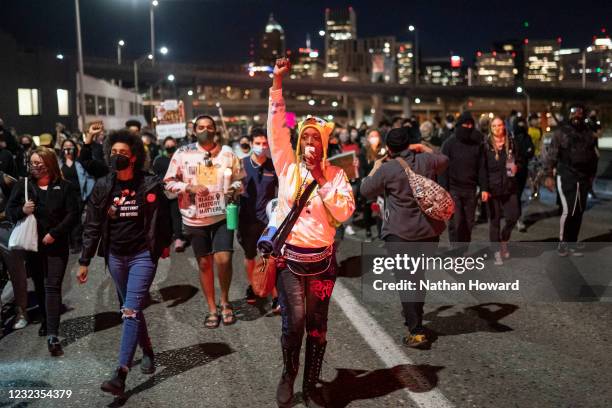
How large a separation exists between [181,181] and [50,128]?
50363mm

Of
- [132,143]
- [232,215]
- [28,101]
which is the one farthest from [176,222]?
[28,101]

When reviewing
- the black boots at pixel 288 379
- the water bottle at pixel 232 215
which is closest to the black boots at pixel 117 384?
the black boots at pixel 288 379

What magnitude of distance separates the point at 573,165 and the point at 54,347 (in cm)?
667

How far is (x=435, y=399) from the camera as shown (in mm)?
4531

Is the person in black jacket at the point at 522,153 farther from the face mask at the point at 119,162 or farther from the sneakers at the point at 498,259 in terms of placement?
the face mask at the point at 119,162

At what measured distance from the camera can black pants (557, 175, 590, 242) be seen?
29.3ft

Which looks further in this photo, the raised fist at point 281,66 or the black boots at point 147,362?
the black boots at point 147,362

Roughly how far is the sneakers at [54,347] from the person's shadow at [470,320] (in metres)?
3.12

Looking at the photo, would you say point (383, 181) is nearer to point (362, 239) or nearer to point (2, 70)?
point (362, 239)

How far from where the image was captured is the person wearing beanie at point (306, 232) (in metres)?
4.38

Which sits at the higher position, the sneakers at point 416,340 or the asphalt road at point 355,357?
the sneakers at point 416,340

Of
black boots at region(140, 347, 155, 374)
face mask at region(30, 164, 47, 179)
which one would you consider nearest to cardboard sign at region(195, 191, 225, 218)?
face mask at region(30, 164, 47, 179)

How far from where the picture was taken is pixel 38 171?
610 centimetres

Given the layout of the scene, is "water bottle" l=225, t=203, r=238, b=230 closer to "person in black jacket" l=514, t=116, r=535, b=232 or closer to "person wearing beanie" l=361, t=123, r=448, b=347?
"person wearing beanie" l=361, t=123, r=448, b=347
